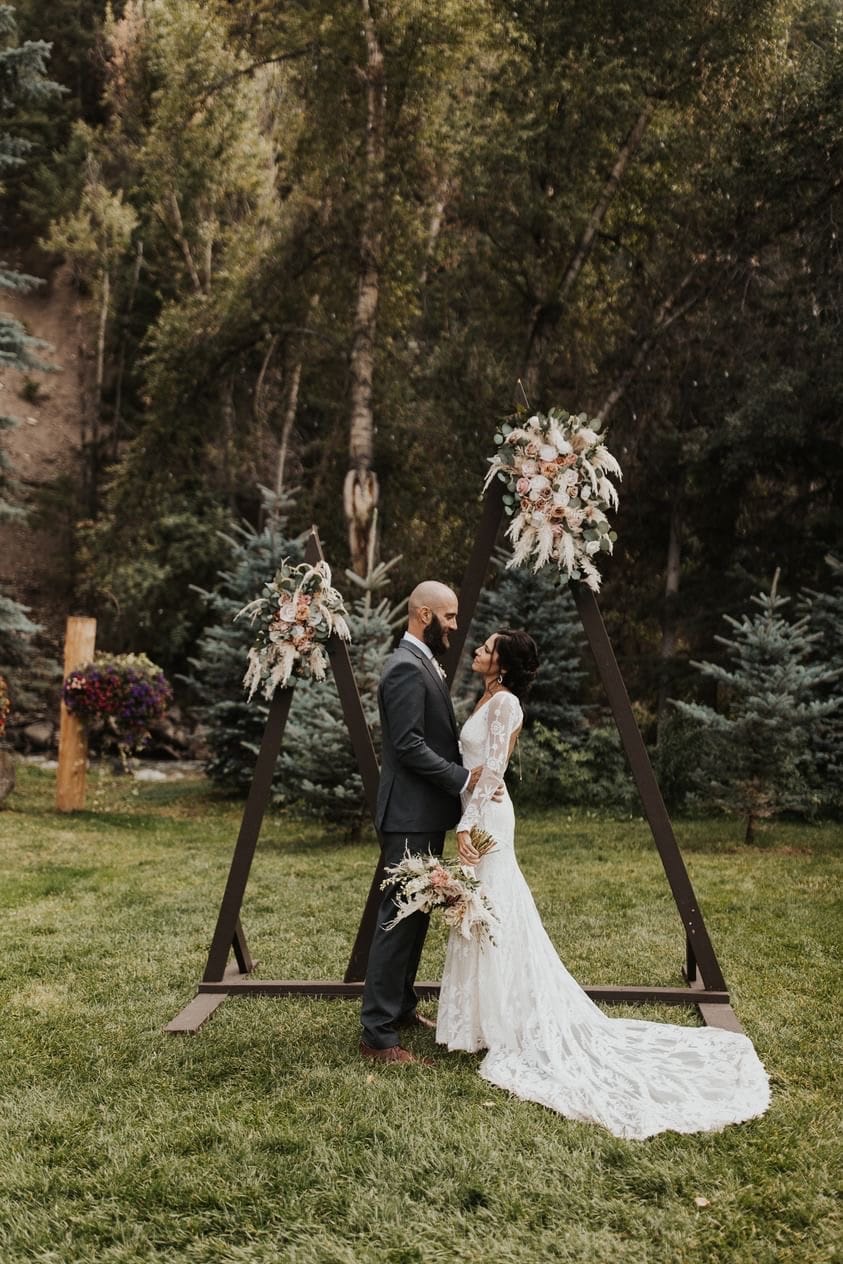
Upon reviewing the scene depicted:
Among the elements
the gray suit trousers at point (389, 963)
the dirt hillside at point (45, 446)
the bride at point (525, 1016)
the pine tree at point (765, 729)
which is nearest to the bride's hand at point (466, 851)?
the bride at point (525, 1016)

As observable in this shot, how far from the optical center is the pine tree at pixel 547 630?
12.9 m

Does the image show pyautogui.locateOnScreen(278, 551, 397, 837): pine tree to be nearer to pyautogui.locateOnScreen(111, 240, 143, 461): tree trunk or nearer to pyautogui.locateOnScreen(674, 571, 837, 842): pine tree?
pyautogui.locateOnScreen(674, 571, 837, 842): pine tree

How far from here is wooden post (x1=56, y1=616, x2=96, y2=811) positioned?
12.0 metres

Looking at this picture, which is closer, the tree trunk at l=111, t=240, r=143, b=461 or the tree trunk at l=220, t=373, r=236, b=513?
the tree trunk at l=220, t=373, r=236, b=513

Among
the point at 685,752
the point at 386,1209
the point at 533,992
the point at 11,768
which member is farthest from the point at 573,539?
the point at 11,768

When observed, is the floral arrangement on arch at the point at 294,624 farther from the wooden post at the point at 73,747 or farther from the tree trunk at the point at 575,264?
the tree trunk at the point at 575,264

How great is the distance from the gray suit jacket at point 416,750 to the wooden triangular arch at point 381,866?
10.7 inches

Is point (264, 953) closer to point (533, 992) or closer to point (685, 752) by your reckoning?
point (533, 992)

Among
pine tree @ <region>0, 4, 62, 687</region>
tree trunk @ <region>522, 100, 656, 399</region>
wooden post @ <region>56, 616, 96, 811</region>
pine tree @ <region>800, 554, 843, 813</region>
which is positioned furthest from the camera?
tree trunk @ <region>522, 100, 656, 399</region>

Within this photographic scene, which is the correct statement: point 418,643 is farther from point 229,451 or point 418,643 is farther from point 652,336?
point 229,451

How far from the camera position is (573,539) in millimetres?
5184

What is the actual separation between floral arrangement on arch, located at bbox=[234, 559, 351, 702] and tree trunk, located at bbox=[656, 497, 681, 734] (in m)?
9.55

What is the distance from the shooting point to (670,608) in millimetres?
15523

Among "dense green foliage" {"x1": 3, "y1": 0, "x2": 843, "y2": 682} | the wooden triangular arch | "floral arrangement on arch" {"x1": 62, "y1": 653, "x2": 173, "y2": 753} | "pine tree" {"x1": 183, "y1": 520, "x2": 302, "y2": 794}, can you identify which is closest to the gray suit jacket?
the wooden triangular arch
